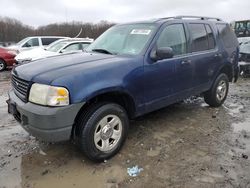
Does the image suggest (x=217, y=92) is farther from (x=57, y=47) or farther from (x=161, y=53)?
(x=57, y=47)

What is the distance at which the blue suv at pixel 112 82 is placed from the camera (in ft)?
11.0

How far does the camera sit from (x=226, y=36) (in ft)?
20.5

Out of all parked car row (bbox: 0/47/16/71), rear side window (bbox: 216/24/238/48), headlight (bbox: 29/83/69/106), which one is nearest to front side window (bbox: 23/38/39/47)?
parked car row (bbox: 0/47/16/71)

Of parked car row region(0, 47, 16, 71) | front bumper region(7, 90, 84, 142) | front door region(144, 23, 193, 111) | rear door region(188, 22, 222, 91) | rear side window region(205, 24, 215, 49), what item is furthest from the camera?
parked car row region(0, 47, 16, 71)

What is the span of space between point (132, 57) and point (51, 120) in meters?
1.55

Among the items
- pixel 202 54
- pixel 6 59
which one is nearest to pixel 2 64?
pixel 6 59

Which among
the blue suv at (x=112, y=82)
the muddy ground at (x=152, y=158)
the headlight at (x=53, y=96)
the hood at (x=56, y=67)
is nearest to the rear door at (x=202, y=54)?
the blue suv at (x=112, y=82)

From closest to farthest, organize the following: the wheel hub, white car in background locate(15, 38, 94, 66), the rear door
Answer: the wheel hub, the rear door, white car in background locate(15, 38, 94, 66)

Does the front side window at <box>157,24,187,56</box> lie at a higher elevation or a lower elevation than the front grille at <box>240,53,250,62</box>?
higher

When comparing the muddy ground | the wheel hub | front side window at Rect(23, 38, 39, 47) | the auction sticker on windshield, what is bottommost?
the muddy ground


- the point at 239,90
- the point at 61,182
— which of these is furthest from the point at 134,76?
the point at 239,90

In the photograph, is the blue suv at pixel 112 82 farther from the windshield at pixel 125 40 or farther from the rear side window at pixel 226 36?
the rear side window at pixel 226 36

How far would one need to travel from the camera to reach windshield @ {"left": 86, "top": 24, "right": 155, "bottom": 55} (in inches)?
175

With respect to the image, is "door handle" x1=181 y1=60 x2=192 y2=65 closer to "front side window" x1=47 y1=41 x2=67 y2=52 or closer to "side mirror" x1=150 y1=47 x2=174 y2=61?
"side mirror" x1=150 y1=47 x2=174 y2=61
